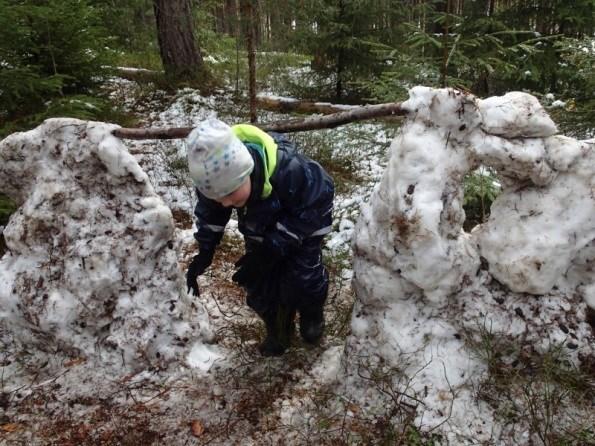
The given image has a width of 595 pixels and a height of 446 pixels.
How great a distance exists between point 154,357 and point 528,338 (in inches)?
91.8

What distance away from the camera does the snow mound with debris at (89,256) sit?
3000mm

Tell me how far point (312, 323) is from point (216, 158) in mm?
1508

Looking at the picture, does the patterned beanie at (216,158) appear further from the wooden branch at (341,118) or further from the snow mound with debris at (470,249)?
the snow mound with debris at (470,249)

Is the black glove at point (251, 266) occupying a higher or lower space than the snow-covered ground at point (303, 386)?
higher

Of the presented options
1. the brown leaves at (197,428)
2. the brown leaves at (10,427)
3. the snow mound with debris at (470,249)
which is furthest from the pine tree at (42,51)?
the snow mound with debris at (470,249)

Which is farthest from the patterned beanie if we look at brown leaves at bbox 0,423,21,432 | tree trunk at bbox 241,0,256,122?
tree trunk at bbox 241,0,256,122

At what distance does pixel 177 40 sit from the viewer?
9297 mm

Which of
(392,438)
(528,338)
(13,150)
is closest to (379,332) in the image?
(392,438)

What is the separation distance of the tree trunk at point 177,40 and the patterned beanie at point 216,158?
7700mm

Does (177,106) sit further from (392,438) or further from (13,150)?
(392,438)

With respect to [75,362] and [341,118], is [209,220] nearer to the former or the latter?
[341,118]

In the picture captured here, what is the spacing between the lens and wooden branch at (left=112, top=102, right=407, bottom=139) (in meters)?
2.50

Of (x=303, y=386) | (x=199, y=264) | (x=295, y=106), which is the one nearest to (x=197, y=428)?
(x=303, y=386)

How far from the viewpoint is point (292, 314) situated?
3100 millimetres
